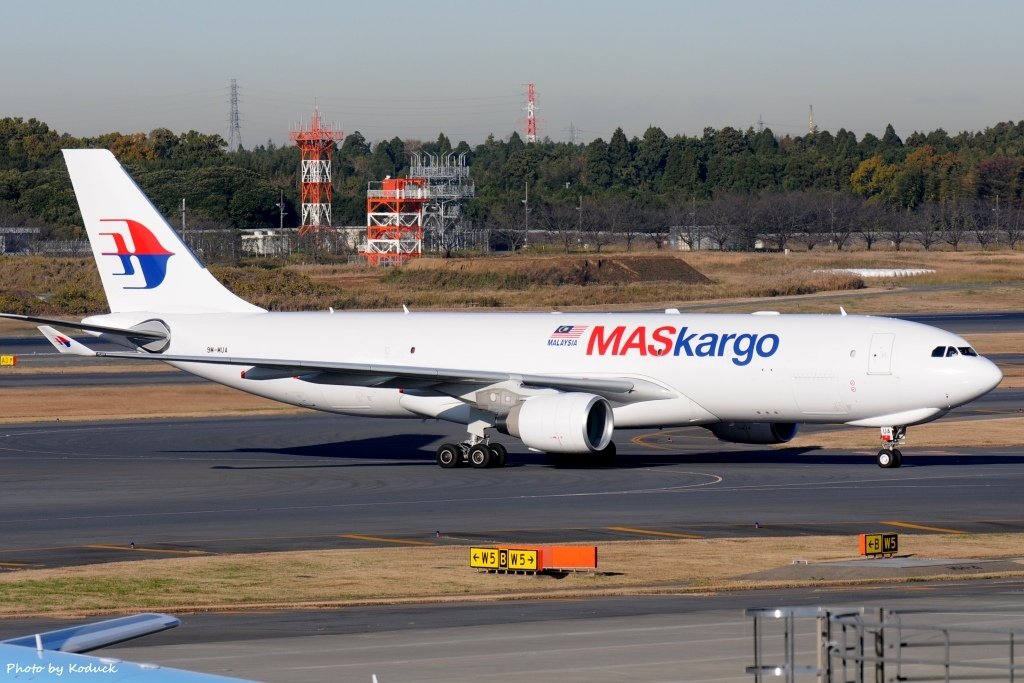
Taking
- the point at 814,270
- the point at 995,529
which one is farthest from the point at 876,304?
the point at 995,529

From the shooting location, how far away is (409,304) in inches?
4446

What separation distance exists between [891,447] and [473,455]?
11.5 meters

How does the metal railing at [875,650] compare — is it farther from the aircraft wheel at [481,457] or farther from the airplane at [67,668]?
the aircraft wheel at [481,457]

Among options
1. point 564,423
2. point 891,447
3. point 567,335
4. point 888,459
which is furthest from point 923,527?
point 567,335

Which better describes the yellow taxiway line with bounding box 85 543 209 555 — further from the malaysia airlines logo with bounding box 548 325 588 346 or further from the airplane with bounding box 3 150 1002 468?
the malaysia airlines logo with bounding box 548 325 588 346

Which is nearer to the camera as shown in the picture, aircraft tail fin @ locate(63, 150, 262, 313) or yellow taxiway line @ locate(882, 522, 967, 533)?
yellow taxiway line @ locate(882, 522, 967, 533)

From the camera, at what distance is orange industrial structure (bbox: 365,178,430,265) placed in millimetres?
152688

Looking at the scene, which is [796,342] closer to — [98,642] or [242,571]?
[242,571]

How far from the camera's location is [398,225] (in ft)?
505

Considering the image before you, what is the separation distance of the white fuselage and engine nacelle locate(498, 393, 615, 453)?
4.37 feet

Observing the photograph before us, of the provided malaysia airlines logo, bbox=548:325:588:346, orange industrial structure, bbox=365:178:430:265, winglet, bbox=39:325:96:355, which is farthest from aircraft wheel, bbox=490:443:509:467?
orange industrial structure, bbox=365:178:430:265

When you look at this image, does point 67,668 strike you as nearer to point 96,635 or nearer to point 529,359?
point 96,635

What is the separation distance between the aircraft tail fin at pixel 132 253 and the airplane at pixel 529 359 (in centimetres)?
4

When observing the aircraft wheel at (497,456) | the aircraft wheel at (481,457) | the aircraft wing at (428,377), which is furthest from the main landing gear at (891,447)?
the aircraft wheel at (481,457)
